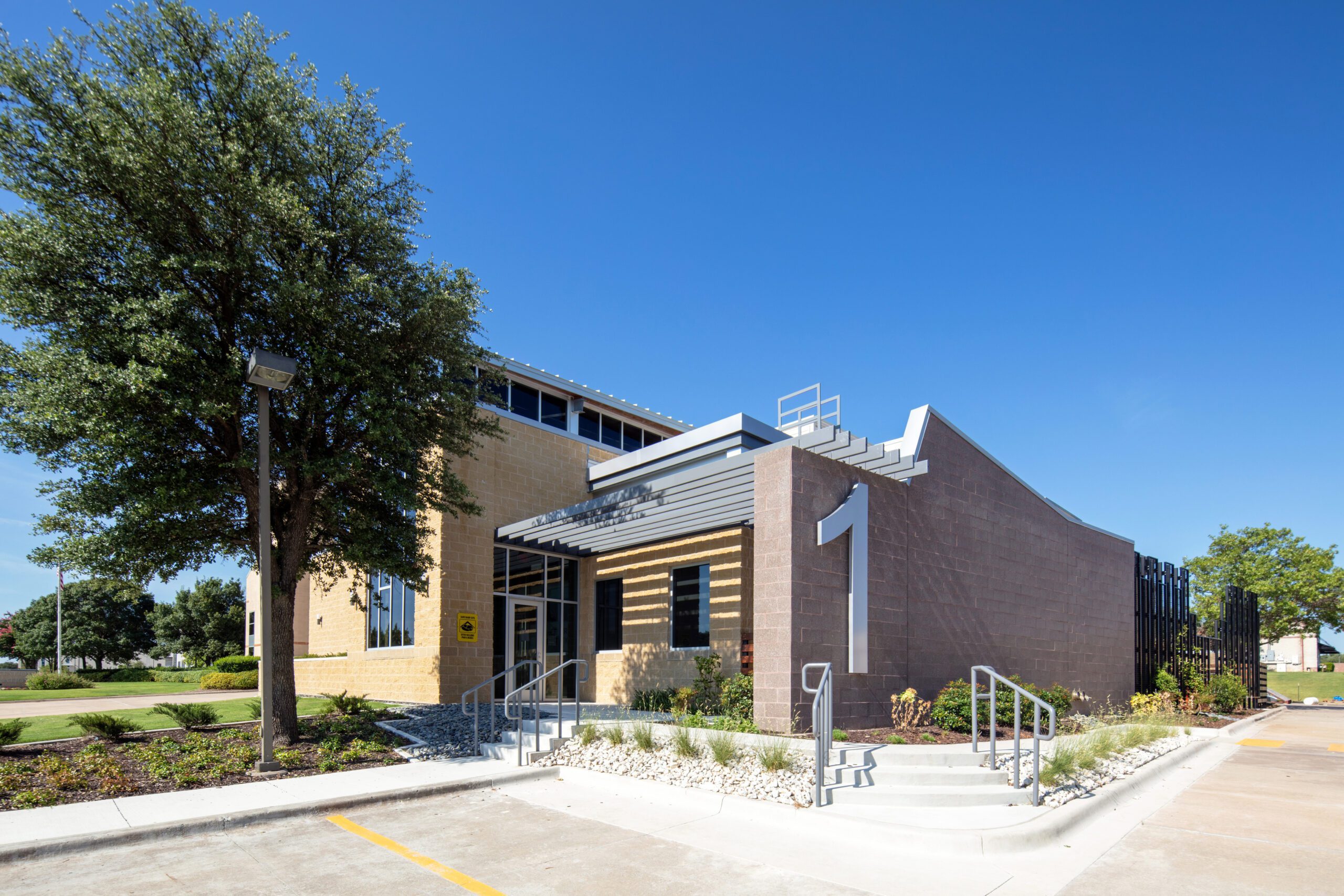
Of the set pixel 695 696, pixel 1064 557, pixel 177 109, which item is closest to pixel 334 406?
pixel 177 109

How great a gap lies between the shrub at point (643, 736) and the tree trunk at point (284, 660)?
5.18 meters

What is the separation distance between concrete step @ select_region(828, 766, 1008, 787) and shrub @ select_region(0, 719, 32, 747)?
34.9 feet

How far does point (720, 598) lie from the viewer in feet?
51.7

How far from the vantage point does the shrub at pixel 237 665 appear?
2706cm

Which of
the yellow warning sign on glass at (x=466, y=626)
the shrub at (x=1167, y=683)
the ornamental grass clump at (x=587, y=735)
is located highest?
the yellow warning sign on glass at (x=466, y=626)

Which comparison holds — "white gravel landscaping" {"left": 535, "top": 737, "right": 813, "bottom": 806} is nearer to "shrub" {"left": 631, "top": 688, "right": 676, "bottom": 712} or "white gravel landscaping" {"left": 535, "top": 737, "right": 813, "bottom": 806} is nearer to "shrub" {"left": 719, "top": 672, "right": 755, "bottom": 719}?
"shrub" {"left": 719, "top": 672, "right": 755, "bottom": 719}

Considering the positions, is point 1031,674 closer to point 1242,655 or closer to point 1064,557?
point 1064,557

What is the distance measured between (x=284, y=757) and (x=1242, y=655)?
3227cm

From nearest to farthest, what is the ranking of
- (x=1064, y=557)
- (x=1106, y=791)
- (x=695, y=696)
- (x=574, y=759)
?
(x=1106, y=791) → (x=574, y=759) → (x=695, y=696) → (x=1064, y=557)

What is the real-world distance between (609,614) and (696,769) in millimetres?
9714

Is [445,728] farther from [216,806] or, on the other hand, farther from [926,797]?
[926,797]

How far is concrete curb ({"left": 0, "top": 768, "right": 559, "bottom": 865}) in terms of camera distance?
6719 millimetres

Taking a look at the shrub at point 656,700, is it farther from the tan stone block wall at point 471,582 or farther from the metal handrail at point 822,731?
the metal handrail at point 822,731

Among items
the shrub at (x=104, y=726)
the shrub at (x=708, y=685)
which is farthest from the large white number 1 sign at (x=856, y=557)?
the shrub at (x=104, y=726)
